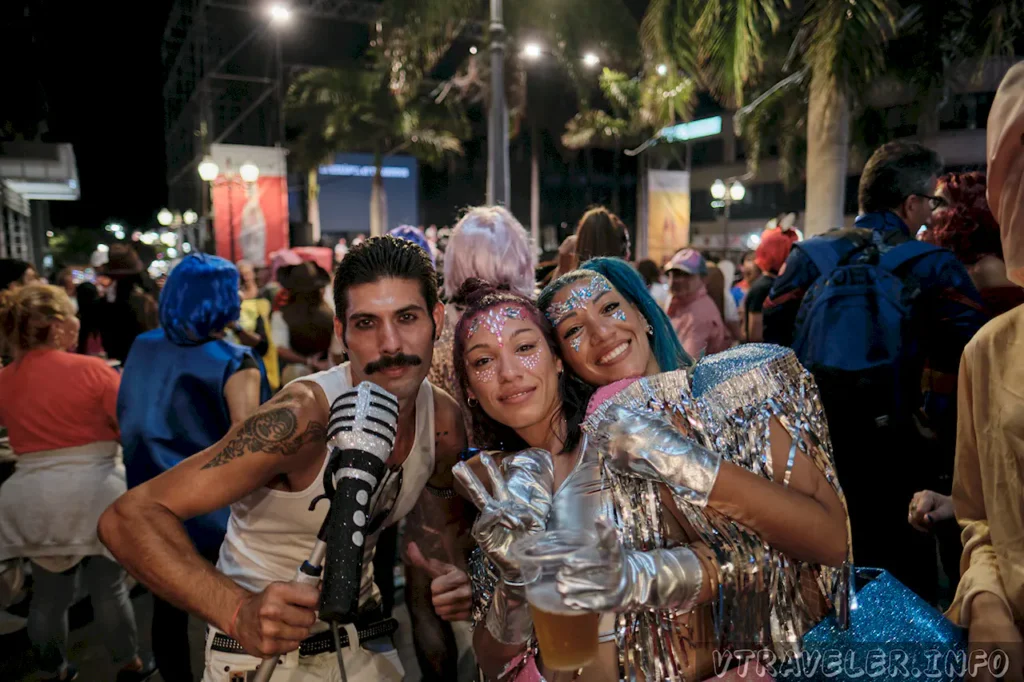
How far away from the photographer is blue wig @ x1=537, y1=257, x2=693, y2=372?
7.16ft

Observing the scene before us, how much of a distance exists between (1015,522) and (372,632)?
1828mm

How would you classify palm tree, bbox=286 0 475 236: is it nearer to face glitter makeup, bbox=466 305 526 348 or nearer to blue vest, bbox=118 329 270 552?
blue vest, bbox=118 329 270 552

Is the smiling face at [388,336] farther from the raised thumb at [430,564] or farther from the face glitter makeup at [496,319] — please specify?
the raised thumb at [430,564]

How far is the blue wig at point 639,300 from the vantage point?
2.18 metres

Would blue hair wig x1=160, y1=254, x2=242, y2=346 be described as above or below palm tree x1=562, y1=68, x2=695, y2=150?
below

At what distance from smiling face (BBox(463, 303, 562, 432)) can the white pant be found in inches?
32.5

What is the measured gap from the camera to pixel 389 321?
2096mm

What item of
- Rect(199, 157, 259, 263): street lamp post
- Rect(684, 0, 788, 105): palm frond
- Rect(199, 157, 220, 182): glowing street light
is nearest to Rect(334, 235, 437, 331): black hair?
Rect(684, 0, 788, 105): palm frond

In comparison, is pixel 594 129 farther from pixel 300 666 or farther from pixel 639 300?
pixel 300 666

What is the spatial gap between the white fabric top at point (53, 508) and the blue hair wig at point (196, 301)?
1.27 m

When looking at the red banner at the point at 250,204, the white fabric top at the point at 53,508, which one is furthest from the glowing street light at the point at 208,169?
the white fabric top at the point at 53,508

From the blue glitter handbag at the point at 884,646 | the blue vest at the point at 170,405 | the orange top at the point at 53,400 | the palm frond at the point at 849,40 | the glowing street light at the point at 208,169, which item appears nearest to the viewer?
the blue glitter handbag at the point at 884,646

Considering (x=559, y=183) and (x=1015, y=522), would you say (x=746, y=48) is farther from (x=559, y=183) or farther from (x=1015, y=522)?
(x=559, y=183)

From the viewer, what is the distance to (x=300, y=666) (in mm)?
2070
